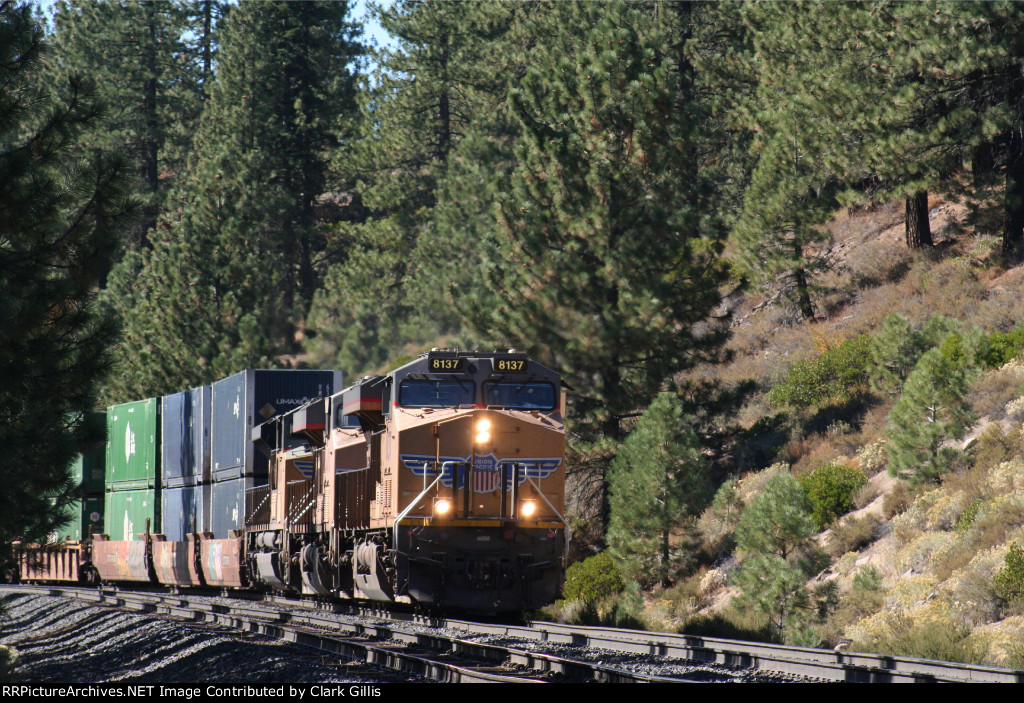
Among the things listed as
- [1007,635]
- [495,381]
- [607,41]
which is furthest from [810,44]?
[1007,635]

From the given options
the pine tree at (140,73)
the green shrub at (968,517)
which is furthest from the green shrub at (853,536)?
the pine tree at (140,73)

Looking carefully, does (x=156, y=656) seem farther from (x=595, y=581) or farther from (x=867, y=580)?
(x=595, y=581)

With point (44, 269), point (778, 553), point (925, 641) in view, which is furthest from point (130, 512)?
point (925, 641)

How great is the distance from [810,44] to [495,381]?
17.8 m

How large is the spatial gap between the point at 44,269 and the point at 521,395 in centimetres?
679

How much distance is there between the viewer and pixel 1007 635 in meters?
13.4

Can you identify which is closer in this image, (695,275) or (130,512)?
(695,275)

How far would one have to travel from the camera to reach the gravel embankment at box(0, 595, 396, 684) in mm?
11094

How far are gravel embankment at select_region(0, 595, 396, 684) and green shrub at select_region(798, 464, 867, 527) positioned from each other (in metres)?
11.4

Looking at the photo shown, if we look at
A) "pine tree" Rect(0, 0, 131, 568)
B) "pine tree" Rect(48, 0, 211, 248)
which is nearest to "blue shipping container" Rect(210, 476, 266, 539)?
"pine tree" Rect(0, 0, 131, 568)

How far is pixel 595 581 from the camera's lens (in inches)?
882

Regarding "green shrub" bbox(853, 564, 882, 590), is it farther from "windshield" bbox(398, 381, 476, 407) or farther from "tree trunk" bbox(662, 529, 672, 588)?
"windshield" bbox(398, 381, 476, 407)

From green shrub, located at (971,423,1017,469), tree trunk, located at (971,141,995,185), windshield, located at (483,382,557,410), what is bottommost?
green shrub, located at (971,423,1017,469)
